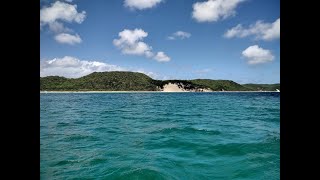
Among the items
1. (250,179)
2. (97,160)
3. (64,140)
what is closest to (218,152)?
(250,179)

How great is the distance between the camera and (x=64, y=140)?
18.0 m

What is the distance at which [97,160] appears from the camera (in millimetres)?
12781
